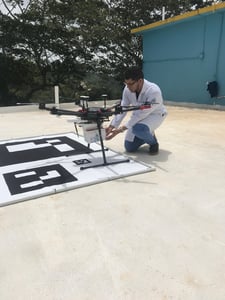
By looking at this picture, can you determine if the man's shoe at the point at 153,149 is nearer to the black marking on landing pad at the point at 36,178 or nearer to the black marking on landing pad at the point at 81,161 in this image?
the black marking on landing pad at the point at 81,161

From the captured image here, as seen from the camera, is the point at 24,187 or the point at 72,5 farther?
the point at 72,5

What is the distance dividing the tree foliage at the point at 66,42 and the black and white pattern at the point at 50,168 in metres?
6.84

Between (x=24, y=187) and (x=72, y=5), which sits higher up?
(x=72, y=5)

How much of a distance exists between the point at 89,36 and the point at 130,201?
9.00 meters

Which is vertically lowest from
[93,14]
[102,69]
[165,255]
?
[165,255]

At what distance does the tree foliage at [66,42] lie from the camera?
944 centimetres

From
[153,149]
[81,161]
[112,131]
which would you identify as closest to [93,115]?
[112,131]

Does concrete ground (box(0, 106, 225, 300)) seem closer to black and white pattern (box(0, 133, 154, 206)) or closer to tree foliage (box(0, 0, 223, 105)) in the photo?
black and white pattern (box(0, 133, 154, 206))

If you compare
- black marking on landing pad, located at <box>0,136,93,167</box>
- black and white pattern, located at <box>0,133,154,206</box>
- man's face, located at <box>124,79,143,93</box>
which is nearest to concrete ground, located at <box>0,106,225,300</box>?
black and white pattern, located at <box>0,133,154,206</box>

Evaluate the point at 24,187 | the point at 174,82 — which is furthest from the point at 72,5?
the point at 24,187

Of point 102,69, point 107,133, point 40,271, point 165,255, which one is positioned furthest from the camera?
point 102,69

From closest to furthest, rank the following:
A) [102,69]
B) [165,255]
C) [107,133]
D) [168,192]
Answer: [165,255] → [168,192] → [107,133] → [102,69]

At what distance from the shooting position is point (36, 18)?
9438 mm

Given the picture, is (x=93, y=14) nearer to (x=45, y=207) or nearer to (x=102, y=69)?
(x=102, y=69)
